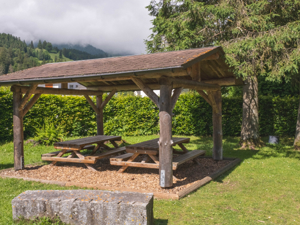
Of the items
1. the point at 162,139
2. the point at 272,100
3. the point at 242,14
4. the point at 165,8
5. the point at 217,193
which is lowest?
the point at 217,193

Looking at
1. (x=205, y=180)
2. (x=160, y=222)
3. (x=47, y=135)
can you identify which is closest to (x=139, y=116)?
(x=47, y=135)

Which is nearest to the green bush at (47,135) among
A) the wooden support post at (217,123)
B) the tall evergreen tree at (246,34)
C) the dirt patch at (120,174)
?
the dirt patch at (120,174)

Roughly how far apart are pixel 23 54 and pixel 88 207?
111m

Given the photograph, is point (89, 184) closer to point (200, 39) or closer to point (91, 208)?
point (91, 208)

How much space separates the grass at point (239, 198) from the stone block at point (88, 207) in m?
0.25

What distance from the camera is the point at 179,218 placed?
14.0ft

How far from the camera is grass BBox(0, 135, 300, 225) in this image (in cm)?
429

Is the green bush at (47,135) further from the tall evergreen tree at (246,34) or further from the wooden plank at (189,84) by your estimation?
the wooden plank at (189,84)

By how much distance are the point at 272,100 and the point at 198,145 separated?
14.1 feet

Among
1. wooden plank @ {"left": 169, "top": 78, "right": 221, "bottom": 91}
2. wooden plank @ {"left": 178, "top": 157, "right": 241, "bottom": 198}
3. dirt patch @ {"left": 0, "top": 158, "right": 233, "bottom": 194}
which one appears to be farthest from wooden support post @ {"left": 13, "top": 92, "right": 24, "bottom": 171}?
wooden plank @ {"left": 178, "top": 157, "right": 241, "bottom": 198}

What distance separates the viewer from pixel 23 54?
335 ft

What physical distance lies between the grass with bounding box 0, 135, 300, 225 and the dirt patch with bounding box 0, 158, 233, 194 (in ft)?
1.51

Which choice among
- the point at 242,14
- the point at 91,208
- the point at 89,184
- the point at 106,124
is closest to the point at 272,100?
the point at 242,14

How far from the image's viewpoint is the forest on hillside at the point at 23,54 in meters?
83.2
